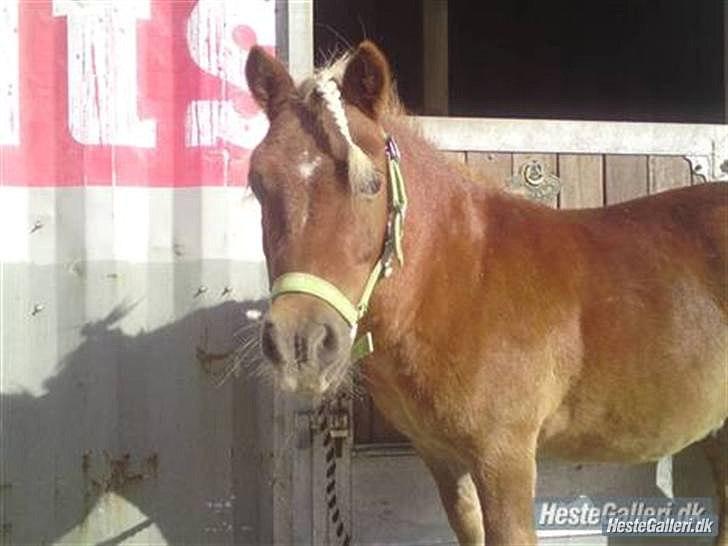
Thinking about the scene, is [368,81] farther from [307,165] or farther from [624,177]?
[624,177]

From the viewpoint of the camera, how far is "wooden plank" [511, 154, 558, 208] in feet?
12.2

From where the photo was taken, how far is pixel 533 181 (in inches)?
147

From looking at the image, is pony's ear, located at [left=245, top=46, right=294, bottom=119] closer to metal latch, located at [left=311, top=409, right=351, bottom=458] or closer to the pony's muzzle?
the pony's muzzle

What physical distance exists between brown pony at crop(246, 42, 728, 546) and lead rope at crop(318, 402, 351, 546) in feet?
1.49

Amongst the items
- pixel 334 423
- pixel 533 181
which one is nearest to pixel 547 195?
pixel 533 181

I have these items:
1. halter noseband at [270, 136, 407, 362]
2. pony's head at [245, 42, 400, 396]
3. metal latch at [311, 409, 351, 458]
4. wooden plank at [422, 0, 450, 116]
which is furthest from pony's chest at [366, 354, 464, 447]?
wooden plank at [422, 0, 450, 116]

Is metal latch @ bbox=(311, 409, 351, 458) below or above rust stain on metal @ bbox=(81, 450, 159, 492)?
above

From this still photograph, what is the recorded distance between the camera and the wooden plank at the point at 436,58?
5.96m

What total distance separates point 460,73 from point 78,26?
3808 millimetres

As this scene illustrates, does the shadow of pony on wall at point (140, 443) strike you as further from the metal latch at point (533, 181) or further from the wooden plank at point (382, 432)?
the metal latch at point (533, 181)

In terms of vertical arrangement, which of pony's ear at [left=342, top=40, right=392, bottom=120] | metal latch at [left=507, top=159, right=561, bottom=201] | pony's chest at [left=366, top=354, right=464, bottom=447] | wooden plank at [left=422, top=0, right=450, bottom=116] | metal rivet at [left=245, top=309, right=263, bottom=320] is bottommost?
pony's chest at [left=366, top=354, right=464, bottom=447]

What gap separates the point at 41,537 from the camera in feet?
11.5

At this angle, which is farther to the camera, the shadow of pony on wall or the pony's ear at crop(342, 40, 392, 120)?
the shadow of pony on wall

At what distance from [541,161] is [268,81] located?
1.33 meters
